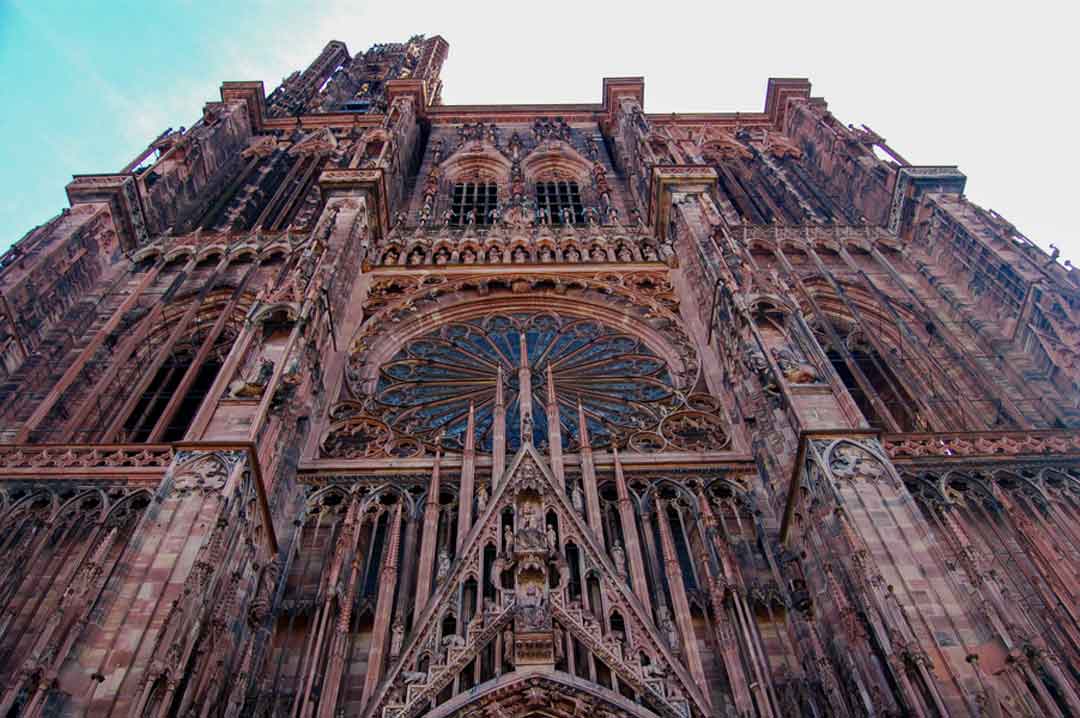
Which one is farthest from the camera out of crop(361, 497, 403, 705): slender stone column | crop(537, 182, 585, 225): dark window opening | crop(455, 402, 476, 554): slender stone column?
crop(537, 182, 585, 225): dark window opening

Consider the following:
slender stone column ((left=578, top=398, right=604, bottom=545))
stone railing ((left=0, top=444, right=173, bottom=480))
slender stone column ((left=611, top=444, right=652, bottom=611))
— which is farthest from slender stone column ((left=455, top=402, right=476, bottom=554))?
stone railing ((left=0, top=444, right=173, bottom=480))

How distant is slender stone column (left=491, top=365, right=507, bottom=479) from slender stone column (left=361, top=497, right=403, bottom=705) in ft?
4.62

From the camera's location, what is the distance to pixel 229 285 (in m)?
18.3

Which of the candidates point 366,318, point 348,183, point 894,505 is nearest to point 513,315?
point 366,318

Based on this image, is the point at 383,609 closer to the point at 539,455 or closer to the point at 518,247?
the point at 539,455

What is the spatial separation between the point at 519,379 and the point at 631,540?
419cm

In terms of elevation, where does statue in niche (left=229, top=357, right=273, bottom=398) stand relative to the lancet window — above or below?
below

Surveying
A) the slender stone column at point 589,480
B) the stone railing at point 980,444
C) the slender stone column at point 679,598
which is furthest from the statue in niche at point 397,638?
the stone railing at point 980,444

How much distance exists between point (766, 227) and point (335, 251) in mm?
9507

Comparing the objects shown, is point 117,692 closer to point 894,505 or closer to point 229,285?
point 894,505

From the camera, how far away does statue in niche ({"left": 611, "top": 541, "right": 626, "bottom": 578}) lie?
A: 10.3 m

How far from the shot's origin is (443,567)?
33.4ft

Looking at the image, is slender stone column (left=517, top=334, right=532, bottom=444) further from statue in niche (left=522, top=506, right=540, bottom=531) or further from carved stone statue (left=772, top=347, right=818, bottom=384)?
carved stone statue (left=772, top=347, right=818, bottom=384)

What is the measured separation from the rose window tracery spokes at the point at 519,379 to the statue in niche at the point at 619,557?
2.80m
